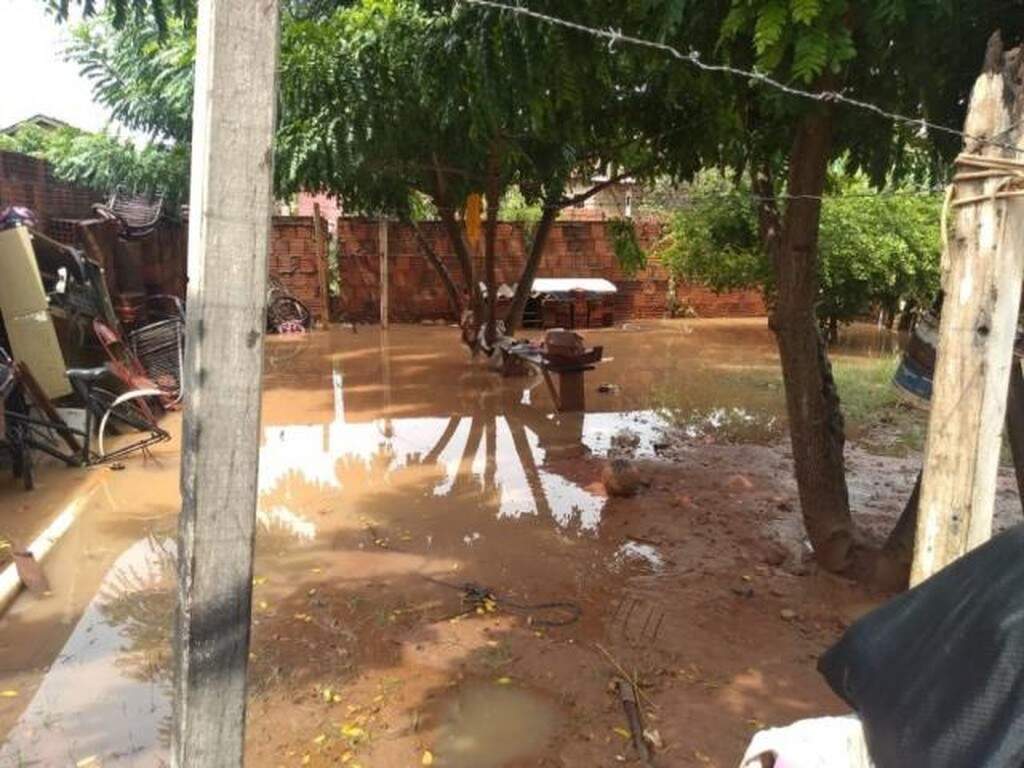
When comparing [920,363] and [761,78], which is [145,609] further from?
[920,363]

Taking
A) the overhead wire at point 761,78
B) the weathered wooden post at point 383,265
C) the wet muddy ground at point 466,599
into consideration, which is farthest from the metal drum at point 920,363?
the weathered wooden post at point 383,265

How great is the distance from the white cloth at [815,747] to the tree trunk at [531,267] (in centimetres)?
934

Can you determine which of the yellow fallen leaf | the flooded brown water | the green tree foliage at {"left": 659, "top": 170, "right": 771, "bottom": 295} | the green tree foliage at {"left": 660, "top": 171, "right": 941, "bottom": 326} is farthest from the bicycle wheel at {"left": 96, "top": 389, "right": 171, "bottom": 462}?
the green tree foliage at {"left": 659, "top": 170, "right": 771, "bottom": 295}

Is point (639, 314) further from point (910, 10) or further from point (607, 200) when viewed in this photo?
point (910, 10)

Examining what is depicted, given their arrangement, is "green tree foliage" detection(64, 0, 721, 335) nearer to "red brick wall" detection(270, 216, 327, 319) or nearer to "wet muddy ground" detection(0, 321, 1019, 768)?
"wet muddy ground" detection(0, 321, 1019, 768)

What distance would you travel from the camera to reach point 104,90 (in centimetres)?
1285

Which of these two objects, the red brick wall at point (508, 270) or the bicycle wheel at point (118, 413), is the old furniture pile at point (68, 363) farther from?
the red brick wall at point (508, 270)

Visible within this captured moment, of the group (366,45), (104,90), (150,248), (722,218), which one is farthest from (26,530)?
(722,218)

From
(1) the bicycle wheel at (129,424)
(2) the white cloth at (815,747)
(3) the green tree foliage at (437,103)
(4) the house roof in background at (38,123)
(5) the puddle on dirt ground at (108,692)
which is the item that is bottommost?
(5) the puddle on dirt ground at (108,692)

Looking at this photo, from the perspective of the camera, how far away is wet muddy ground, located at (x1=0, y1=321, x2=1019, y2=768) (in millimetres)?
3299

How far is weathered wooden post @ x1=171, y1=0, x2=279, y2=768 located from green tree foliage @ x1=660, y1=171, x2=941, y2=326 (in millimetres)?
10444

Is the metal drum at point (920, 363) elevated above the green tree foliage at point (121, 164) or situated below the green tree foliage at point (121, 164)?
below

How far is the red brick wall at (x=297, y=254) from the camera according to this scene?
15.5 m

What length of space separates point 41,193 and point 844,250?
1062cm
